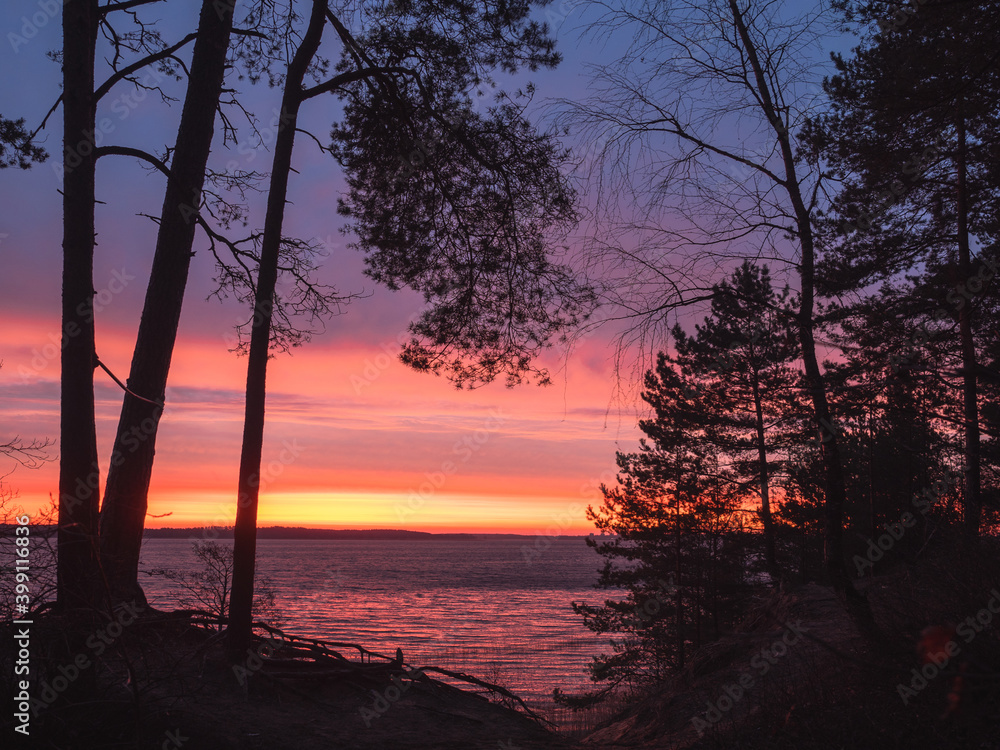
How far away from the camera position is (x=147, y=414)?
9.05 m

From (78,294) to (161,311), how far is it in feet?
4.21

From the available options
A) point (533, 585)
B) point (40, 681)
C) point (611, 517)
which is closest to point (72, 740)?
point (40, 681)

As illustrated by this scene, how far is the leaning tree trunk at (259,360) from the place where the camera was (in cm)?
816

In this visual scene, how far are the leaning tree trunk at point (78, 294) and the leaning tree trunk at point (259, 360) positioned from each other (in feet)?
5.24

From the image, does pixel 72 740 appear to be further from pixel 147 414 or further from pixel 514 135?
pixel 514 135

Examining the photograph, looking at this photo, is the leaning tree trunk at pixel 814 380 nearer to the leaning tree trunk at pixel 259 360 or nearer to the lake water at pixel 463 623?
the leaning tree trunk at pixel 259 360

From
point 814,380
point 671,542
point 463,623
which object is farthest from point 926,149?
point 463,623

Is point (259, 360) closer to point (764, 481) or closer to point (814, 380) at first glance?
point (814, 380)

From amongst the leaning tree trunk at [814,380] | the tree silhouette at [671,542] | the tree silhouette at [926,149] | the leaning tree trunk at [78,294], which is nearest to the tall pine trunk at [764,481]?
the tree silhouette at [671,542]

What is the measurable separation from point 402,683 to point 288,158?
7507mm

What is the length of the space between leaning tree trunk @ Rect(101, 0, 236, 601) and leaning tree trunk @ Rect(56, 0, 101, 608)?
2.74ft

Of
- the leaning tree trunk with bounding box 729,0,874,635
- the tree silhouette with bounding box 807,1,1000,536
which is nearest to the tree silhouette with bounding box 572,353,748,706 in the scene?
the tree silhouette with bounding box 807,1,1000,536

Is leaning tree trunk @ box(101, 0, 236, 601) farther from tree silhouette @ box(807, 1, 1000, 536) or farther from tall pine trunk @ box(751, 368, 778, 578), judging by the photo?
tall pine trunk @ box(751, 368, 778, 578)

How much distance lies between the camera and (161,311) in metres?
9.22
